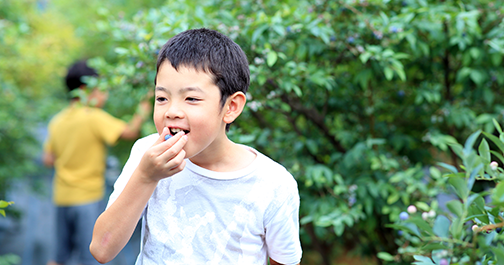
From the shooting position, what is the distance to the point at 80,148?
3.16 metres

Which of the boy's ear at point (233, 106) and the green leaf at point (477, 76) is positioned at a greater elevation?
the boy's ear at point (233, 106)

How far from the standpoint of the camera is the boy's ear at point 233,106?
1173mm

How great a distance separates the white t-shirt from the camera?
1175 mm

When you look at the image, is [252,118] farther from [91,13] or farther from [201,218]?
[91,13]

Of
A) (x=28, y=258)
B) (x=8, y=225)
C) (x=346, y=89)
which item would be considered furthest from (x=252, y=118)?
(x=8, y=225)

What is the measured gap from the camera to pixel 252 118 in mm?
2668

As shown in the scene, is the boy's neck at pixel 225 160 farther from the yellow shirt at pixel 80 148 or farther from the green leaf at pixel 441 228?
the yellow shirt at pixel 80 148

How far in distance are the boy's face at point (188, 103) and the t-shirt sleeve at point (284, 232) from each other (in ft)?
1.00

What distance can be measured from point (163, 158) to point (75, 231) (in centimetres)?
255

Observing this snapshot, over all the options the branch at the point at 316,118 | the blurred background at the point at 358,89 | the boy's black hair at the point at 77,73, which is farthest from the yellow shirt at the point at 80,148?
the branch at the point at 316,118

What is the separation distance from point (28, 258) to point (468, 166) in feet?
15.0

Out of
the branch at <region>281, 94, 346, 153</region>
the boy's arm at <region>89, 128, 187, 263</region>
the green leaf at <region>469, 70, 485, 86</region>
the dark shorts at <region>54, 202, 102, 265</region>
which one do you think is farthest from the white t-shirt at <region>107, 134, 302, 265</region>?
the dark shorts at <region>54, 202, 102, 265</region>

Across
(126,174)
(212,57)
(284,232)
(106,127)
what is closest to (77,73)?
(106,127)

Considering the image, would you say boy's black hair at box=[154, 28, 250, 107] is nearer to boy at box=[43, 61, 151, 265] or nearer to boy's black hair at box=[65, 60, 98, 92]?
boy at box=[43, 61, 151, 265]
